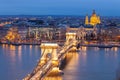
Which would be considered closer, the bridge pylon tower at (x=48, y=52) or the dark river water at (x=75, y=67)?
the dark river water at (x=75, y=67)

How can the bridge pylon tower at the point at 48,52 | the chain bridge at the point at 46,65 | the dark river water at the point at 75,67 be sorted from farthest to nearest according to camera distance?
the bridge pylon tower at the point at 48,52
the dark river water at the point at 75,67
the chain bridge at the point at 46,65

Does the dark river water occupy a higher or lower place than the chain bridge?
lower

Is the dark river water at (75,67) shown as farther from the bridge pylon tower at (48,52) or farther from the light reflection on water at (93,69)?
the bridge pylon tower at (48,52)

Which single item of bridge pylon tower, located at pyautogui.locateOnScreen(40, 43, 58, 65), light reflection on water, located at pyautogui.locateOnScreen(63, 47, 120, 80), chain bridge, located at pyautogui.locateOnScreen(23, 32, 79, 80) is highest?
bridge pylon tower, located at pyautogui.locateOnScreen(40, 43, 58, 65)

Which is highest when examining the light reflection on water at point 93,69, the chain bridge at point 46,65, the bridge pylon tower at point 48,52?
the bridge pylon tower at point 48,52

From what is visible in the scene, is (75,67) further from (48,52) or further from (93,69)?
(48,52)

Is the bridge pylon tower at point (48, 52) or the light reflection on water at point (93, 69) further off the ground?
the bridge pylon tower at point (48, 52)

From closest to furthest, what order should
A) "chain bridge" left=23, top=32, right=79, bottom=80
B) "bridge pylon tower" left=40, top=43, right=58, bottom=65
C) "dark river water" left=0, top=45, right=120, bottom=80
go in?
"chain bridge" left=23, top=32, right=79, bottom=80 → "dark river water" left=0, top=45, right=120, bottom=80 → "bridge pylon tower" left=40, top=43, right=58, bottom=65

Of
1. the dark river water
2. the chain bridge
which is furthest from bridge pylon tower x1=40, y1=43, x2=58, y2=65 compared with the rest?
the dark river water

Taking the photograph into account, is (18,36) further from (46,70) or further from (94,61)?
(46,70)

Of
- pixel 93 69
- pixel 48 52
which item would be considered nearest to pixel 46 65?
pixel 93 69

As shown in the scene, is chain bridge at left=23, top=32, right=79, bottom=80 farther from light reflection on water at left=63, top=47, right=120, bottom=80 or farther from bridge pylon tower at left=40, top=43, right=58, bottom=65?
light reflection on water at left=63, top=47, right=120, bottom=80

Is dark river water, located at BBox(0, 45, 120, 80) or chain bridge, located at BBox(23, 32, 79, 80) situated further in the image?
dark river water, located at BBox(0, 45, 120, 80)

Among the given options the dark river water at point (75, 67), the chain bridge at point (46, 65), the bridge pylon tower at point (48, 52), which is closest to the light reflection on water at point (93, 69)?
the dark river water at point (75, 67)
